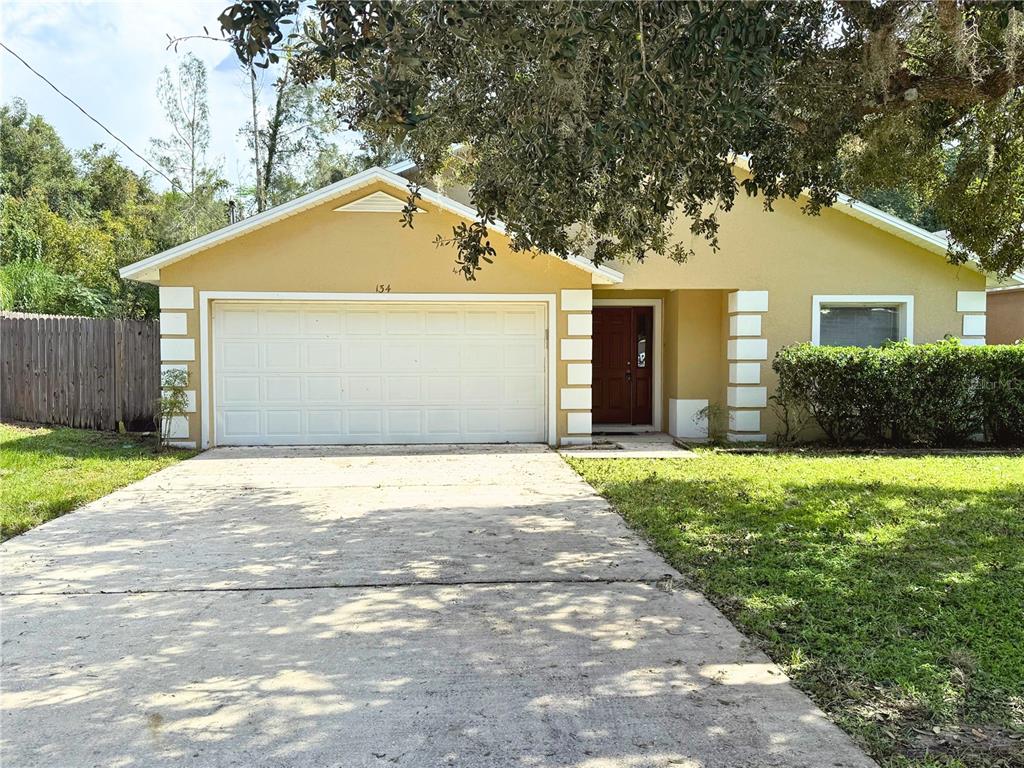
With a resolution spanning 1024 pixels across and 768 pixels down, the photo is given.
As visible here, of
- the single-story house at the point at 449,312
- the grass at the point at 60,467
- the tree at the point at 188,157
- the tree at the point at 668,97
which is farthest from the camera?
the tree at the point at 188,157

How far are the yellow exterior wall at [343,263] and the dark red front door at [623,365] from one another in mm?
2770

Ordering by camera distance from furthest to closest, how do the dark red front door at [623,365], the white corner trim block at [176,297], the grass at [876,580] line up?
1. the dark red front door at [623,365]
2. the white corner trim block at [176,297]
3. the grass at [876,580]

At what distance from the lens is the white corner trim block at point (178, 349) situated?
1171 centimetres

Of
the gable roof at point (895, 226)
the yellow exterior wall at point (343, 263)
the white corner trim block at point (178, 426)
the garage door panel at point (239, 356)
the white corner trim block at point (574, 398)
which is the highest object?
the gable roof at point (895, 226)

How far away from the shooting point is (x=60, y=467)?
9.80 metres

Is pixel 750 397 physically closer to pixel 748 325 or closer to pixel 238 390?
pixel 748 325

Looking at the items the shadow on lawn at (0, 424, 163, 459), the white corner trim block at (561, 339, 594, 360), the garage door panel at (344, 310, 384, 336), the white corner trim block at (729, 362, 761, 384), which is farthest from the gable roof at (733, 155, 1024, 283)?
the shadow on lawn at (0, 424, 163, 459)

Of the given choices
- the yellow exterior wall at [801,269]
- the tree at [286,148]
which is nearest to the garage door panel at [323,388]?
the yellow exterior wall at [801,269]

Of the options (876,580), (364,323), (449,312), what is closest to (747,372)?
(449,312)

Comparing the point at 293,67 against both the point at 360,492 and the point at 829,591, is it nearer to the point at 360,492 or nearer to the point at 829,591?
the point at 360,492

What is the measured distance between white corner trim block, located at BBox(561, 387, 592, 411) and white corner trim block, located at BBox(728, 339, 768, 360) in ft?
8.63

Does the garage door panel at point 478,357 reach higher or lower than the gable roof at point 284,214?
lower

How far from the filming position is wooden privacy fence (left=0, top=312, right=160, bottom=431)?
1316cm

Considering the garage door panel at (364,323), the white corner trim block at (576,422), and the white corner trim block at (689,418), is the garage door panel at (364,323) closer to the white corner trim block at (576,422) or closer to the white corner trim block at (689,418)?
the white corner trim block at (576,422)
